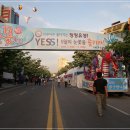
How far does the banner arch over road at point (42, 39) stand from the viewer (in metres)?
39.6

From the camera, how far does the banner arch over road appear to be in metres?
39.6

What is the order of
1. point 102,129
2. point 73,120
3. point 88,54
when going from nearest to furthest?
point 102,129
point 73,120
point 88,54

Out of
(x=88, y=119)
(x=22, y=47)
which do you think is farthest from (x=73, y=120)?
(x=22, y=47)

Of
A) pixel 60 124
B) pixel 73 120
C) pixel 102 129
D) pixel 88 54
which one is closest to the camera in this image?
pixel 102 129

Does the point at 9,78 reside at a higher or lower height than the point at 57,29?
lower

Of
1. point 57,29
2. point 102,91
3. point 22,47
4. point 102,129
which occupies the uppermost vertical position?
point 57,29

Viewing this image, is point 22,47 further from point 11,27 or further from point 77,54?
point 77,54

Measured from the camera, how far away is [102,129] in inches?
361

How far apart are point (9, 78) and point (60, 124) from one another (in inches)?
2401

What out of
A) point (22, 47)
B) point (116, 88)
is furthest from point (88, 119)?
point (22, 47)

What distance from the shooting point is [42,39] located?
39.8m

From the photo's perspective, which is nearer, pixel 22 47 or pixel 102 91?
pixel 102 91

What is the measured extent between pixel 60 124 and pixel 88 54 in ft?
175

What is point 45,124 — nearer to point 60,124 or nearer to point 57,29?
point 60,124
